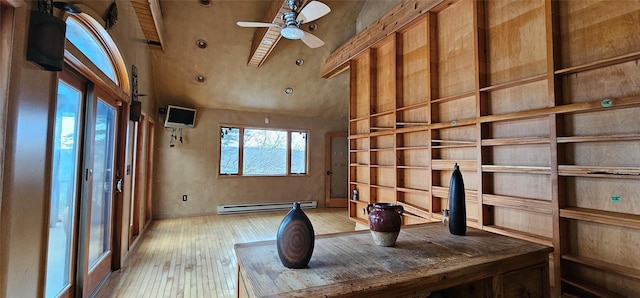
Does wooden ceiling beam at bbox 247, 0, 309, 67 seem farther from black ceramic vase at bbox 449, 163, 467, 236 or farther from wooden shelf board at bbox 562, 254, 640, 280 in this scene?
wooden shelf board at bbox 562, 254, 640, 280

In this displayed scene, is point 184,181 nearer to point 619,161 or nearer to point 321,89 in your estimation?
point 321,89

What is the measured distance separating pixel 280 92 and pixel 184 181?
2.86 meters

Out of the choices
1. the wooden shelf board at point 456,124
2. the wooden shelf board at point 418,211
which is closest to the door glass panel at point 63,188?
the wooden shelf board at point 418,211

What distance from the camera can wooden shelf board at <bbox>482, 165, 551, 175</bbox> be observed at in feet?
7.27

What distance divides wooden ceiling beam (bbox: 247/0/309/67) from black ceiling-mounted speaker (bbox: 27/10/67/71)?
7.96 ft

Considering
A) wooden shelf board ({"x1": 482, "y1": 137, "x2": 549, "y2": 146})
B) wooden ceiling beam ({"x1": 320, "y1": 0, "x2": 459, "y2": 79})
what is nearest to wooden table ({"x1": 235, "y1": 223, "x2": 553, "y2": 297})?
wooden shelf board ({"x1": 482, "y1": 137, "x2": 549, "y2": 146})

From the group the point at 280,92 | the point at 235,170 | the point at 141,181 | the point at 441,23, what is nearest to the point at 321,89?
the point at 280,92

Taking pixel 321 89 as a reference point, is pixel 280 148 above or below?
below

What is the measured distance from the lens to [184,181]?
5.89m

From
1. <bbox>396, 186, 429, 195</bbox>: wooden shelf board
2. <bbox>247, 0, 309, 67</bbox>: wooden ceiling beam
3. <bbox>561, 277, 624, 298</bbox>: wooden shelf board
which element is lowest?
<bbox>561, 277, 624, 298</bbox>: wooden shelf board

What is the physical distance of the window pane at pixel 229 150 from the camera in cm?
630

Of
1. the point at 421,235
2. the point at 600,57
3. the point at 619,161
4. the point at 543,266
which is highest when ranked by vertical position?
the point at 600,57

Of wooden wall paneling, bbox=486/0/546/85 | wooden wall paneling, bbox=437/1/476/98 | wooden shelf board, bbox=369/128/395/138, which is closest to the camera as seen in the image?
wooden wall paneling, bbox=486/0/546/85

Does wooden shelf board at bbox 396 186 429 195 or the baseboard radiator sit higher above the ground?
wooden shelf board at bbox 396 186 429 195
